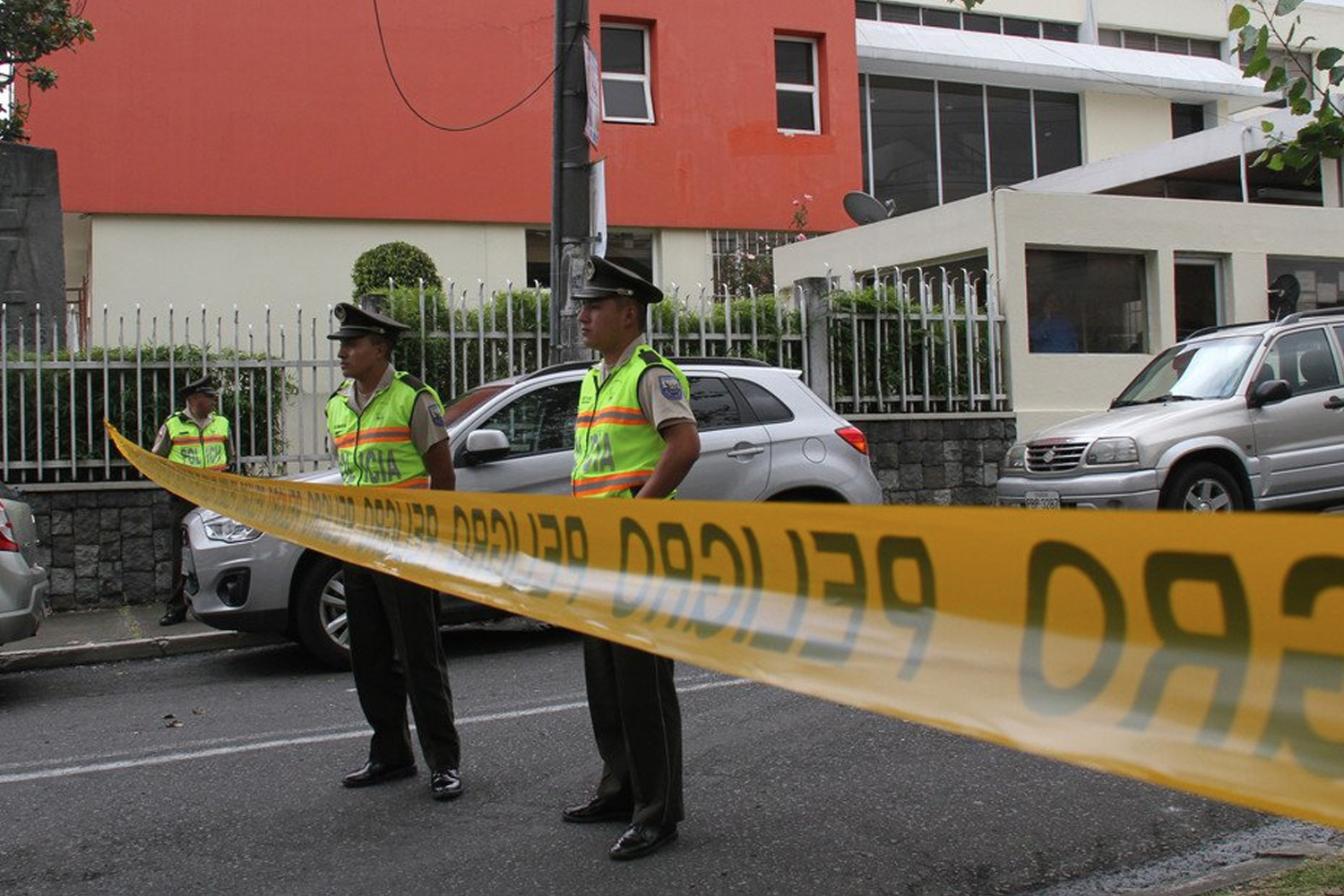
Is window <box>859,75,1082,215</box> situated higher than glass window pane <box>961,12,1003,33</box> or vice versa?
glass window pane <box>961,12,1003,33</box>

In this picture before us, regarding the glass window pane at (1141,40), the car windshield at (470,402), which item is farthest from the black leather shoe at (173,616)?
the glass window pane at (1141,40)

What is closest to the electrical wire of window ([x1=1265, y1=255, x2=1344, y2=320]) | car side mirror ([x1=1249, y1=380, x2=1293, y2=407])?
window ([x1=1265, y1=255, x2=1344, y2=320])

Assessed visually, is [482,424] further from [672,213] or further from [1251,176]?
[1251,176]

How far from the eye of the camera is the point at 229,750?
5.55 meters

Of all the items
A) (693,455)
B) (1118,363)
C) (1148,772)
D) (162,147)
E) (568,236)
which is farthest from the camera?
(162,147)

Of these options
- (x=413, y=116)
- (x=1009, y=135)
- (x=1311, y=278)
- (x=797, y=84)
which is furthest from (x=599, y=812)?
(x=1009, y=135)

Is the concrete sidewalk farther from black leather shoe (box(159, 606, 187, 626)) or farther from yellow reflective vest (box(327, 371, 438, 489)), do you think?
yellow reflective vest (box(327, 371, 438, 489))

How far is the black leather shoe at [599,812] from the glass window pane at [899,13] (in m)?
21.7

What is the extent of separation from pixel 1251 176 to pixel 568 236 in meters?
16.4

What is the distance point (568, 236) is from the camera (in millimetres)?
9125

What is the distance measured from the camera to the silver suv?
30.7 feet

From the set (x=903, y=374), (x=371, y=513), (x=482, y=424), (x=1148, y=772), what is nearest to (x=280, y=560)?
(x=482, y=424)

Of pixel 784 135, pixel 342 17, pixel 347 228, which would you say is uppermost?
pixel 342 17

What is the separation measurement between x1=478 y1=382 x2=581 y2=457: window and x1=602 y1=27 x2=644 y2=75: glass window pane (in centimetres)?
1178
